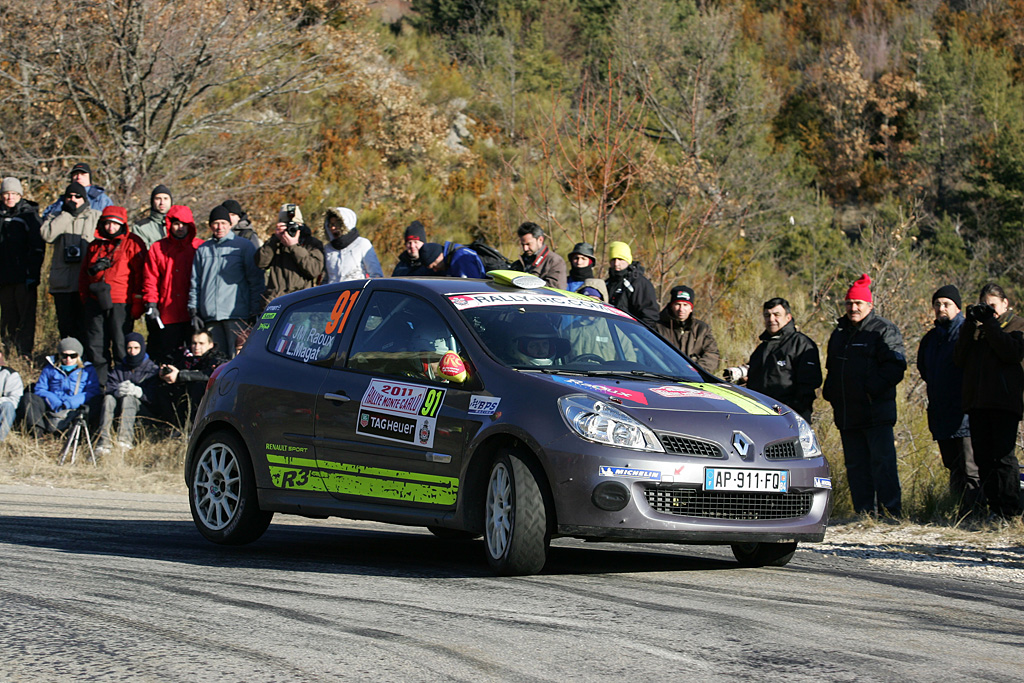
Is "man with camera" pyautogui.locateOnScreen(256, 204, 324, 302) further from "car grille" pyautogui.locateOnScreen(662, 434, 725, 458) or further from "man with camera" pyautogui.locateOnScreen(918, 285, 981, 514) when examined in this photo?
"car grille" pyautogui.locateOnScreen(662, 434, 725, 458)

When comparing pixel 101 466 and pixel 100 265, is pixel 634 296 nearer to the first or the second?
pixel 101 466

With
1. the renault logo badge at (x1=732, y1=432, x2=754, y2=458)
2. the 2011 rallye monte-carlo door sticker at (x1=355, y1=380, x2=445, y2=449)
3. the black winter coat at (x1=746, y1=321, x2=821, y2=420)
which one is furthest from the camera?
the black winter coat at (x1=746, y1=321, x2=821, y2=420)

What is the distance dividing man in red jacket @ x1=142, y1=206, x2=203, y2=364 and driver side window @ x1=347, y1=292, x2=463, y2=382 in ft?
22.4

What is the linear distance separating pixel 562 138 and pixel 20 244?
14.7 metres

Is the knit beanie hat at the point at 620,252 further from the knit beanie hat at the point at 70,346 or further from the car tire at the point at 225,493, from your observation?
the knit beanie hat at the point at 70,346

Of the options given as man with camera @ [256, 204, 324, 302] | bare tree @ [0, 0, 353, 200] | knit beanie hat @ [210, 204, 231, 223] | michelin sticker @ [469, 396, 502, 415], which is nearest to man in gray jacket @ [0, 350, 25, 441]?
knit beanie hat @ [210, 204, 231, 223]

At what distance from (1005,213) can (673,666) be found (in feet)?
141

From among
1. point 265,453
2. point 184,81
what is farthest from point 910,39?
point 265,453

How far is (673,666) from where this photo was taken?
15.8 ft

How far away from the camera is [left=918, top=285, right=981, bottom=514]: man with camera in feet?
34.3

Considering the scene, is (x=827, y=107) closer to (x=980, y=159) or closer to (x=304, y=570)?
(x=980, y=159)

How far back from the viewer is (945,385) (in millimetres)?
10523

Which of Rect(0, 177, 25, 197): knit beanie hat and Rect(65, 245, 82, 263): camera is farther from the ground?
Rect(0, 177, 25, 197): knit beanie hat

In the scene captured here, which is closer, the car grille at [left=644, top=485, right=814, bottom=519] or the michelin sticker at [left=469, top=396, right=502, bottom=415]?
the car grille at [left=644, top=485, right=814, bottom=519]
